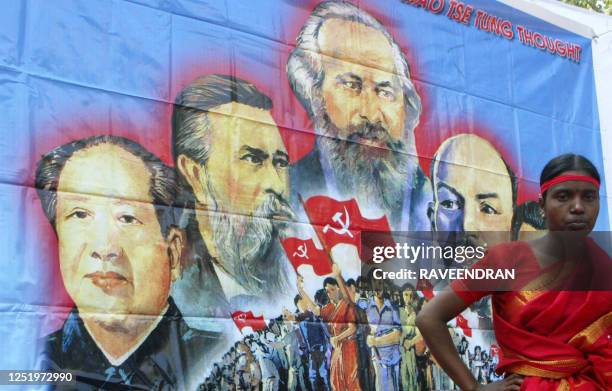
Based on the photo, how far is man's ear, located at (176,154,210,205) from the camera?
3.49 m

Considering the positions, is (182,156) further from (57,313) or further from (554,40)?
(554,40)

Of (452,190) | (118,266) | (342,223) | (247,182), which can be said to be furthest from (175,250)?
(452,190)

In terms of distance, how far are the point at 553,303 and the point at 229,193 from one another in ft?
6.69

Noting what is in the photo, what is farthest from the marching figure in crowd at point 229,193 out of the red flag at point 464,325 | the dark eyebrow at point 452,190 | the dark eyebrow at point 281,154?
the red flag at point 464,325

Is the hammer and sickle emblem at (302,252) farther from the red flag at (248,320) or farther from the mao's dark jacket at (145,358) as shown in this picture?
the mao's dark jacket at (145,358)

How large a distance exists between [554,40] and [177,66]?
9.96 feet

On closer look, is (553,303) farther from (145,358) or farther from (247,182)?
(247,182)

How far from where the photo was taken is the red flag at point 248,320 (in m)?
3.54

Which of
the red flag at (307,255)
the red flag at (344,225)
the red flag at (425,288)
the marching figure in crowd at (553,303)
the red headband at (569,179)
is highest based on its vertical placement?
the red flag at (344,225)

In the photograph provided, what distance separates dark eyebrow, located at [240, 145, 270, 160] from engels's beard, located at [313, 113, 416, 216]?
36cm

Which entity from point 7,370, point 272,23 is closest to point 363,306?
point 272,23

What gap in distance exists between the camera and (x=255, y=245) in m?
3.66

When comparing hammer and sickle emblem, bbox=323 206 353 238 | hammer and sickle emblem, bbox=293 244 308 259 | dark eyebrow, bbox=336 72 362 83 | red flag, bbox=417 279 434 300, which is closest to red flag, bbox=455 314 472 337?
red flag, bbox=417 279 434 300

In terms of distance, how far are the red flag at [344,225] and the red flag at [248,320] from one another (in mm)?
556
